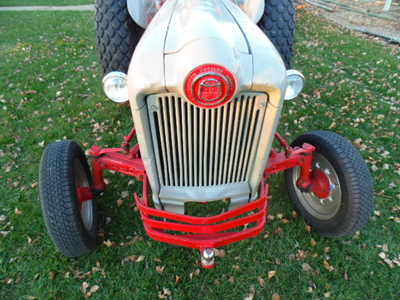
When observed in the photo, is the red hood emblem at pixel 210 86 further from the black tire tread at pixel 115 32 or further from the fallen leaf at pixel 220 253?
the black tire tread at pixel 115 32

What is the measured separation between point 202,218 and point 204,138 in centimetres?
54

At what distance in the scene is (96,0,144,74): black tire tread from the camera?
3.20 metres

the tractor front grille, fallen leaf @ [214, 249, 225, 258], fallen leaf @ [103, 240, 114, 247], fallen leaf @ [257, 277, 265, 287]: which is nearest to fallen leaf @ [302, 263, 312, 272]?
fallen leaf @ [257, 277, 265, 287]

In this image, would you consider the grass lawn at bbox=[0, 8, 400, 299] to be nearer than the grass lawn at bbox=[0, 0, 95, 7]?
Yes

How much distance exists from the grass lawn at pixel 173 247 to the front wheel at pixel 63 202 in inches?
15.6

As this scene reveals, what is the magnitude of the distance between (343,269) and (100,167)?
7.34ft

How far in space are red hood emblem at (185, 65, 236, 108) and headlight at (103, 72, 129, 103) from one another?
2.05ft

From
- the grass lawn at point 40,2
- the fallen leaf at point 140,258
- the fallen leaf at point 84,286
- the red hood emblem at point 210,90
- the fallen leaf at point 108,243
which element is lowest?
the grass lawn at point 40,2

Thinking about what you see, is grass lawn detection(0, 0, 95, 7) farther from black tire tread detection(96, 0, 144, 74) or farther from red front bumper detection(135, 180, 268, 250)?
red front bumper detection(135, 180, 268, 250)

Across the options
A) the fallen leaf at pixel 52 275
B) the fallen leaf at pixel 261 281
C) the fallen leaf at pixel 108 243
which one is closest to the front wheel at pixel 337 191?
the fallen leaf at pixel 261 281

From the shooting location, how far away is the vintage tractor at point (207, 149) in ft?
5.25

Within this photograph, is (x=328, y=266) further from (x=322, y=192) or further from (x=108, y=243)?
(x=108, y=243)

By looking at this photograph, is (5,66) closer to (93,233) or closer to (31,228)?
(31,228)

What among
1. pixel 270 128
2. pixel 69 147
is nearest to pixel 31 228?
pixel 69 147
